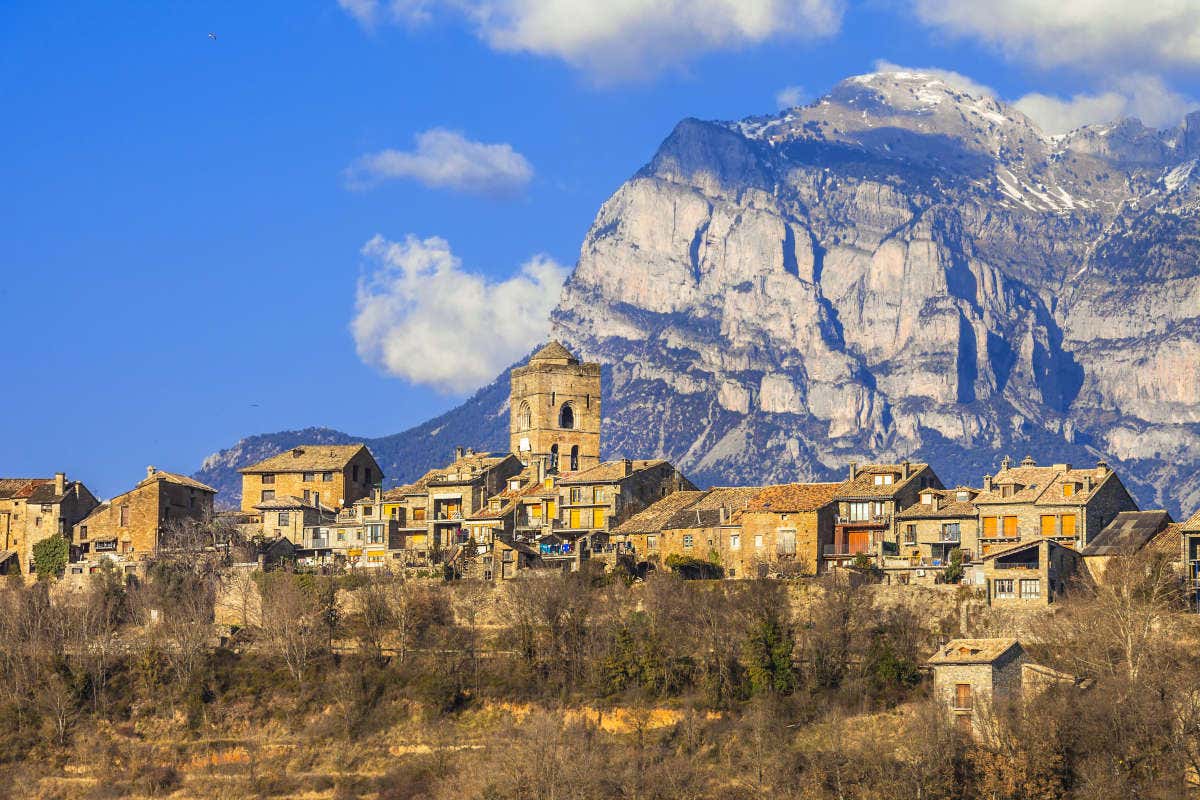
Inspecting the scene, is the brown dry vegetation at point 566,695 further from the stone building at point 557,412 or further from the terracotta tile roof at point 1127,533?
the stone building at point 557,412

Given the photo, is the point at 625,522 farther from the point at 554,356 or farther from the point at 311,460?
the point at 554,356

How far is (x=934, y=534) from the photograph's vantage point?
11231 centimetres

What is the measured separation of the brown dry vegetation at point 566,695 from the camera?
283 feet

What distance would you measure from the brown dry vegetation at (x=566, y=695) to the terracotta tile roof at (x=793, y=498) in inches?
409

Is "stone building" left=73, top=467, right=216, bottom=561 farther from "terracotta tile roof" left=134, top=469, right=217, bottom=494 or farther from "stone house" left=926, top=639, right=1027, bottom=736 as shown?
"stone house" left=926, top=639, right=1027, bottom=736

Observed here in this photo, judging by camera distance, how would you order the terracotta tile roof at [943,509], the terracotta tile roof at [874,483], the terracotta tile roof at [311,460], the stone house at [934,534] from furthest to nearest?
the terracotta tile roof at [311,460] → the terracotta tile roof at [874,483] → the terracotta tile roof at [943,509] → the stone house at [934,534]

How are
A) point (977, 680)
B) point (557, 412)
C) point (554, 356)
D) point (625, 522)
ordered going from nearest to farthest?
point (977, 680) → point (625, 522) → point (557, 412) → point (554, 356)

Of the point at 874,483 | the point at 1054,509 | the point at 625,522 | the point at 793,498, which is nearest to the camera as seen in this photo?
the point at 1054,509

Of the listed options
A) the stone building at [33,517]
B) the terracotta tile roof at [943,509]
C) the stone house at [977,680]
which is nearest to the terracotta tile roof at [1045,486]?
the terracotta tile roof at [943,509]

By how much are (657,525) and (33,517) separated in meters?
40.2

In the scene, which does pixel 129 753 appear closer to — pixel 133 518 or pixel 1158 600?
pixel 133 518

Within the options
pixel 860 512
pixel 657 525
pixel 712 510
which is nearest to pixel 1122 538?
pixel 860 512

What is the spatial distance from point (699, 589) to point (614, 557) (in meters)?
9.72

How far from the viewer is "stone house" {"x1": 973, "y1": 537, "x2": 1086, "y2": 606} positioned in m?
98.5
